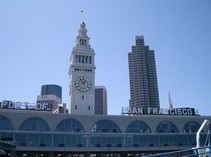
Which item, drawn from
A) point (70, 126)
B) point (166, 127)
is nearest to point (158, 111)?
point (166, 127)

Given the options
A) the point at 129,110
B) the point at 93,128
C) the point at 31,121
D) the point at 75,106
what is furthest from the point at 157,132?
the point at 31,121

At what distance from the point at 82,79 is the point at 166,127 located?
35.2 metres

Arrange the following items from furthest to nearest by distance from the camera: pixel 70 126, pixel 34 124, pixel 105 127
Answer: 1. pixel 105 127
2. pixel 70 126
3. pixel 34 124

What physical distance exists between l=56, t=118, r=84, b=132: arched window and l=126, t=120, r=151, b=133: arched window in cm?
1477

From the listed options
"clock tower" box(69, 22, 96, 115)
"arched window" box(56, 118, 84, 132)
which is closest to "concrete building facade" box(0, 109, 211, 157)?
"arched window" box(56, 118, 84, 132)

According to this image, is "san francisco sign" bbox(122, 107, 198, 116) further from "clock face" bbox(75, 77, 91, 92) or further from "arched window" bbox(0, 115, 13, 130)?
"arched window" bbox(0, 115, 13, 130)

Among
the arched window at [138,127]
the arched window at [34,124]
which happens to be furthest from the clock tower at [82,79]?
the arched window at [34,124]

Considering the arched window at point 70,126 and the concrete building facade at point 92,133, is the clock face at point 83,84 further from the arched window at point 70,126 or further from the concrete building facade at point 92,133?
the arched window at point 70,126

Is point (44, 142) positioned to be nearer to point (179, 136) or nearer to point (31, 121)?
point (31, 121)

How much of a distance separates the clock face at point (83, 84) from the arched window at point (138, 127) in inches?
987

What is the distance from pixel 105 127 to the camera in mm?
74062

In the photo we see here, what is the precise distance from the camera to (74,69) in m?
94.6

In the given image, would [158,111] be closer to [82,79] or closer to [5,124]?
[82,79]

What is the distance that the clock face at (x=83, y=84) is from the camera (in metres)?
92.8
